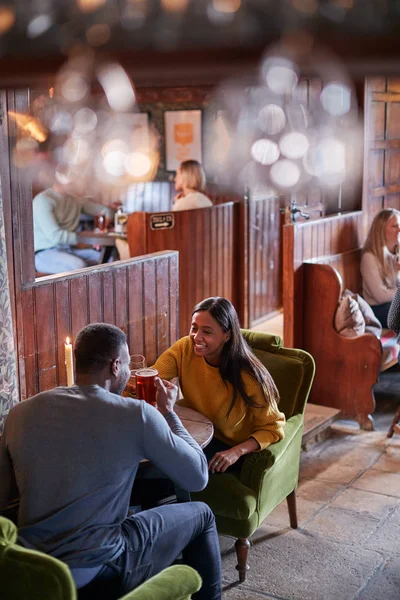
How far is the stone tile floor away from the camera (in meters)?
3.12

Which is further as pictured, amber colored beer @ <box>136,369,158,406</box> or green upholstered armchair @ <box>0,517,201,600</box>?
amber colored beer @ <box>136,369,158,406</box>

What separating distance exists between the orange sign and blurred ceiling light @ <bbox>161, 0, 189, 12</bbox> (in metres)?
7.71

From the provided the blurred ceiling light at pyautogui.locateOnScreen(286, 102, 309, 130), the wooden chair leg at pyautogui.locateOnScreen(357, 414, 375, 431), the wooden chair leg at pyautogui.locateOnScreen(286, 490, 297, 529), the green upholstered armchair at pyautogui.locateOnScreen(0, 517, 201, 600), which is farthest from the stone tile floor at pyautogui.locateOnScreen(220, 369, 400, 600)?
the blurred ceiling light at pyautogui.locateOnScreen(286, 102, 309, 130)

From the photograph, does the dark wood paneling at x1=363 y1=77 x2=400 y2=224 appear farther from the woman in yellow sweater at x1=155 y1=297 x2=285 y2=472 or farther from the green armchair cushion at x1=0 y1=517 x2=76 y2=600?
the green armchair cushion at x1=0 y1=517 x2=76 y2=600

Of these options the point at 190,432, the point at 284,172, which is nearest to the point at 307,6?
the point at 190,432

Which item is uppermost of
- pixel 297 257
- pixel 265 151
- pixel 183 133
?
pixel 183 133

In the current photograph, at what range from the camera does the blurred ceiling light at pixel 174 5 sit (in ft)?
1.22

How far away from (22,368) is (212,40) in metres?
3.30

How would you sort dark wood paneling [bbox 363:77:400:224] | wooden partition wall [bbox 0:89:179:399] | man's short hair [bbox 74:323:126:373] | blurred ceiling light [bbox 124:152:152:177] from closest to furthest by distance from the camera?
man's short hair [bbox 74:323:126:373] → wooden partition wall [bbox 0:89:179:399] → dark wood paneling [bbox 363:77:400:224] → blurred ceiling light [bbox 124:152:152:177]

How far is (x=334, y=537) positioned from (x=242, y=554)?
654 mm

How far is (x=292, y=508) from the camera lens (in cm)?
362

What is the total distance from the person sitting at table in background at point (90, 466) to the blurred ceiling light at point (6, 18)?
175cm

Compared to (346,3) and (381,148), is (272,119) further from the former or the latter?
(346,3)

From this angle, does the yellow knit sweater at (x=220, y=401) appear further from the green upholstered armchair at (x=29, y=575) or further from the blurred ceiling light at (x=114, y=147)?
the blurred ceiling light at (x=114, y=147)
